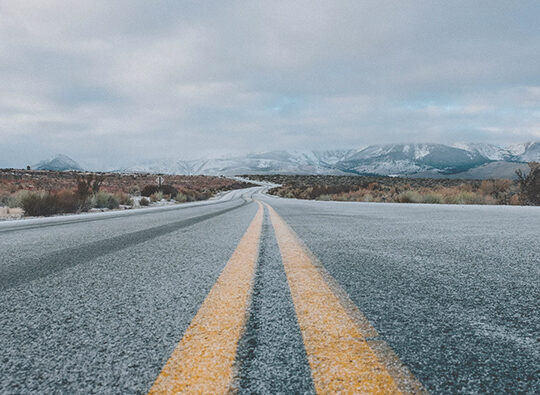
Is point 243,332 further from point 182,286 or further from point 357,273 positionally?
point 357,273

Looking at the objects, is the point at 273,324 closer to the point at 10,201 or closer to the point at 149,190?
the point at 10,201

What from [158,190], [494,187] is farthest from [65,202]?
[494,187]

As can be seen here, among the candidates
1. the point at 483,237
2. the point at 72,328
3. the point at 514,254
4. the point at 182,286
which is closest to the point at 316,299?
the point at 182,286

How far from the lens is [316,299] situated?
1.27 m

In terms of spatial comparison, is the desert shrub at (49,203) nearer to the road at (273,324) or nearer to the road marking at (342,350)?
the road at (273,324)

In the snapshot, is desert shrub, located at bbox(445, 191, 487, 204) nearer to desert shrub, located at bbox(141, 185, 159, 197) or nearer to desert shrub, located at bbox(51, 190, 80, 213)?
Result: desert shrub, located at bbox(51, 190, 80, 213)

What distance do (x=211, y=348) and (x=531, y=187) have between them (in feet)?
49.7

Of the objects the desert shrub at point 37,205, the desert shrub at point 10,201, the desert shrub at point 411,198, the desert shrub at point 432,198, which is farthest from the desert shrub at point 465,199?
the desert shrub at point 10,201

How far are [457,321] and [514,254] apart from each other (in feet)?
4.91

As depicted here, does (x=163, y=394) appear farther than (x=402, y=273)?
No

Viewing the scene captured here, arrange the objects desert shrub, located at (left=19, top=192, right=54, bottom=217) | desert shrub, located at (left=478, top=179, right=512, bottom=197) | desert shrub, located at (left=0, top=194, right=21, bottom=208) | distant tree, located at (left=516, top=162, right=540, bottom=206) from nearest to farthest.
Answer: desert shrub, located at (left=19, top=192, right=54, bottom=217) < desert shrub, located at (left=0, top=194, right=21, bottom=208) < distant tree, located at (left=516, top=162, right=540, bottom=206) < desert shrub, located at (left=478, top=179, right=512, bottom=197)

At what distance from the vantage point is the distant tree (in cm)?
1197

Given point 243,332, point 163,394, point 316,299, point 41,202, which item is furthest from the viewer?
point 41,202

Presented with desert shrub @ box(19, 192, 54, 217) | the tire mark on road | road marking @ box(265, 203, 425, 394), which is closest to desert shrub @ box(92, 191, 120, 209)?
desert shrub @ box(19, 192, 54, 217)
